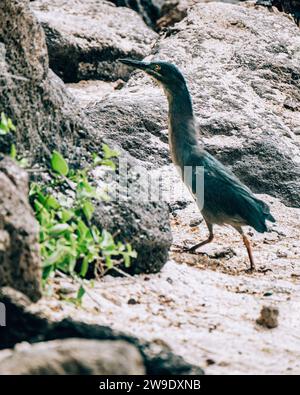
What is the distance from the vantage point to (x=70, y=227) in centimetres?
520

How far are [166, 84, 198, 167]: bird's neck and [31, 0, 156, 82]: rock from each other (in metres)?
3.32

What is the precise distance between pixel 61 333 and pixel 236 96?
5562 millimetres

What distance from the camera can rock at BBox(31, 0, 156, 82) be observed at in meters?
11.1

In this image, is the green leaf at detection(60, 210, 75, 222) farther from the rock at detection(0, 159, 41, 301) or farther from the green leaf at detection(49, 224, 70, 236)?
the rock at detection(0, 159, 41, 301)

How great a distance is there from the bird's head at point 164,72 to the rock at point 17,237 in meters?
3.27

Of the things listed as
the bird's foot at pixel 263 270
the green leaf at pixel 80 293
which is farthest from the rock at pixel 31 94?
the bird's foot at pixel 263 270

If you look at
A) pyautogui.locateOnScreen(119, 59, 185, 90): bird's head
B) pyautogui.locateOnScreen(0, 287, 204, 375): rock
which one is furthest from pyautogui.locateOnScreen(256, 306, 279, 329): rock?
pyautogui.locateOnScreen(119, 59, 185, 90): bird's head

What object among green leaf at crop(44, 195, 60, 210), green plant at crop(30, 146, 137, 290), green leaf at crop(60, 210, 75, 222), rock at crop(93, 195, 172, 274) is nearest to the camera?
green plant at crop(30, 146, 137, 290)

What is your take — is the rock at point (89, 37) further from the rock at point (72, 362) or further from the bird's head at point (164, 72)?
the rock at point (72, 362)

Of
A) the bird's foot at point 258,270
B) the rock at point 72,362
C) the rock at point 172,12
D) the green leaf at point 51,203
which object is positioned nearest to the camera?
the rock at point 72,362

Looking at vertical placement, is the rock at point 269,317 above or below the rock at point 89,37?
below

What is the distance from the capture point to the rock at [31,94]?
5.75 m

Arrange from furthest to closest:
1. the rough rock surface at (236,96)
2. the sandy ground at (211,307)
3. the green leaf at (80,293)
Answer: the rough rock surface at (236,96) < the green leaf at (80,293) < the sandy ground at (211,307)
